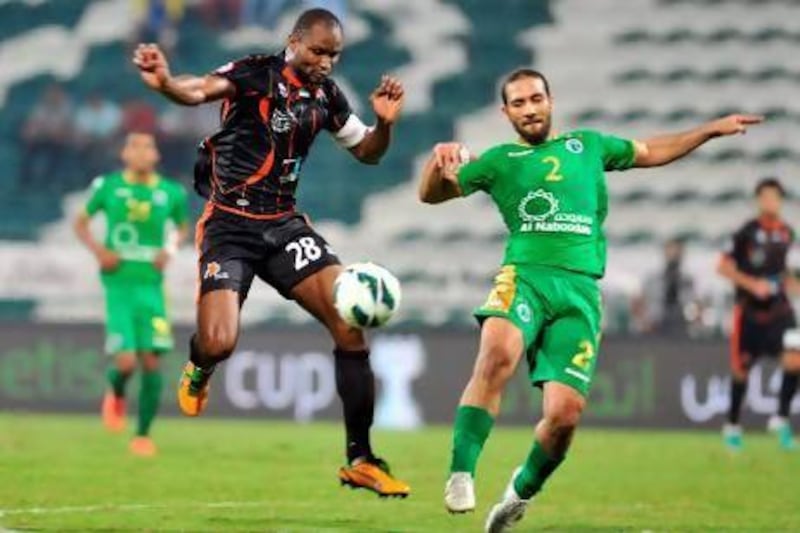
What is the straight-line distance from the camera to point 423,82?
27234 mm

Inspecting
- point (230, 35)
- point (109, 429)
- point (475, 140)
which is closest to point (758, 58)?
point (475, 140)

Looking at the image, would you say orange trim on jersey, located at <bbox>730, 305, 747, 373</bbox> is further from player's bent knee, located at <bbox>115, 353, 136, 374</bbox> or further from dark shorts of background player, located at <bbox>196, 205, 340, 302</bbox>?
dark shorts of background player, located at <bbox>196, 205, 340, 302</bbox>

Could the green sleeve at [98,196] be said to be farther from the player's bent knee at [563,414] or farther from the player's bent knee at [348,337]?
the player's bent knee at [563,414]

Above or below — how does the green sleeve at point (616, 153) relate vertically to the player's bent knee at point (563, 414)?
above

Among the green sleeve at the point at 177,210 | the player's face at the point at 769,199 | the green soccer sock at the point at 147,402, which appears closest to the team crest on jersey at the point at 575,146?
the green soccer sock at the point at 147,402

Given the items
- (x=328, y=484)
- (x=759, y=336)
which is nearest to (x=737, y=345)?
(x=759, y=336)

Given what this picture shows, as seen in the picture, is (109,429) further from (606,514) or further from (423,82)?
(423,82)

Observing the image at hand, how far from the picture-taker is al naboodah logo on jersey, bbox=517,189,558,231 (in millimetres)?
8734

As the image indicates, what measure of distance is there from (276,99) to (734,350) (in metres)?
9.34

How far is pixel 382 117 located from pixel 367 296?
1.03 meters

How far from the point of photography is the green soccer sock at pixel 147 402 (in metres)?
14.7

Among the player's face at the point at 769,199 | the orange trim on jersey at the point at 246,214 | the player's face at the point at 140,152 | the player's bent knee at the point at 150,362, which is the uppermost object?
the player's face at the point at 140,152

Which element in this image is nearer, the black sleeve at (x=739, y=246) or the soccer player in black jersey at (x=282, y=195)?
the soccer player in black jersey at (x=282, y=195)

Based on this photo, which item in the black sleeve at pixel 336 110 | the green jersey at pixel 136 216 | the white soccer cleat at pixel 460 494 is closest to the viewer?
the white soccer cleat at pixel 460 494
